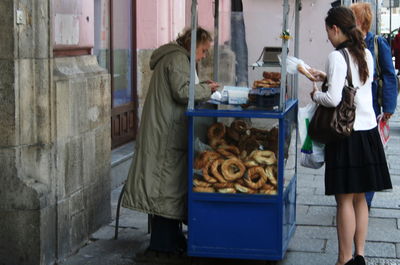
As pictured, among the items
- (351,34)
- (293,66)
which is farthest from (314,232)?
(351,34)

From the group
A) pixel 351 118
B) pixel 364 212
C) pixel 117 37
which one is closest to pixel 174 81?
pixel 351 118

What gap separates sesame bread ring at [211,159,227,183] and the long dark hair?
1067 millimetres

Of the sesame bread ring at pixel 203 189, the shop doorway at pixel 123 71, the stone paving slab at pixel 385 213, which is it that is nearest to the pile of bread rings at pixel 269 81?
the sesame bread ring at pixel 203 189

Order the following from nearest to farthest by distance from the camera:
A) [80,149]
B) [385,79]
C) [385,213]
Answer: [80,149]
[385,79]
[385,213]

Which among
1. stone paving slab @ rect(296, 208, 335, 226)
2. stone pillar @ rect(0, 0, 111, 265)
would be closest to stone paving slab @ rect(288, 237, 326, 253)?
stone paving slab @ rect(296, 208, 335, 226)

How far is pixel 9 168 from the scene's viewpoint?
539 cm

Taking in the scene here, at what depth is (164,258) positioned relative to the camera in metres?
5.91

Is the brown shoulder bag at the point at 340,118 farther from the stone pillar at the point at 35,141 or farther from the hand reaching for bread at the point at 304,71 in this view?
the stone pillar at the point at 35,141

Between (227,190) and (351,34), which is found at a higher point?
(351,34)

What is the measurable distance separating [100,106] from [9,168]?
1.40 meters

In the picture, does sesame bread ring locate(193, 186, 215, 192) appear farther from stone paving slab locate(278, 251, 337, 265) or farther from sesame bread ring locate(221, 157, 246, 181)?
stone paving slab locate(278, 251, 337, 265)

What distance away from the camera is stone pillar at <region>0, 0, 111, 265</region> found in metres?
A: 5.32

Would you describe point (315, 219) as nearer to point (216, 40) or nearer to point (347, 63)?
point (216, 40)

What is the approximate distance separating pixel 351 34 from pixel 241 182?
3.92 feet
